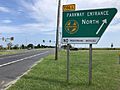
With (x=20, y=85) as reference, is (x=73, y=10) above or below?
above

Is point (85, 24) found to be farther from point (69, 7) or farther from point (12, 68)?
point (12, 68)

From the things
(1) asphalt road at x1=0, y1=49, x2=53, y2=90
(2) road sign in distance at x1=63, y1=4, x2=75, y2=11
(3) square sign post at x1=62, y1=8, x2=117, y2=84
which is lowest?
(1) asphalt road at x1=0, y1=49, x2=53, y2=90

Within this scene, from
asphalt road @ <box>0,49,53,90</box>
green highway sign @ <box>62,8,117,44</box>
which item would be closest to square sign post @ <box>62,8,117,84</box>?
green highway sign @ <box>62,8,117,44</box>

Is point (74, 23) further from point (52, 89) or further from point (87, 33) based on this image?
point (52, 89)

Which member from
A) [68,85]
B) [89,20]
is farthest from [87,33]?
[68,85]

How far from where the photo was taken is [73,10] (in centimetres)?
1135

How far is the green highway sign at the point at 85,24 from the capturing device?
10703mm

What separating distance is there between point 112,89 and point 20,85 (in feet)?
11.7

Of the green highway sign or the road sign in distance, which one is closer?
the green highway sign

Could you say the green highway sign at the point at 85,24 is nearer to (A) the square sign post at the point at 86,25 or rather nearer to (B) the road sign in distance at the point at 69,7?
(A) the square sign post at the point at 86,25

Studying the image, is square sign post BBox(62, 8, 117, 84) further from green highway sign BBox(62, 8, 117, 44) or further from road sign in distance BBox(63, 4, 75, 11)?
road sign in distance BBox(63, 4, 75, 11)

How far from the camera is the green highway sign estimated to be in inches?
421

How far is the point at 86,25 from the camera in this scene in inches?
438

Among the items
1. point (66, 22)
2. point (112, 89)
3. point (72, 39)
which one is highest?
point (66, 22)
